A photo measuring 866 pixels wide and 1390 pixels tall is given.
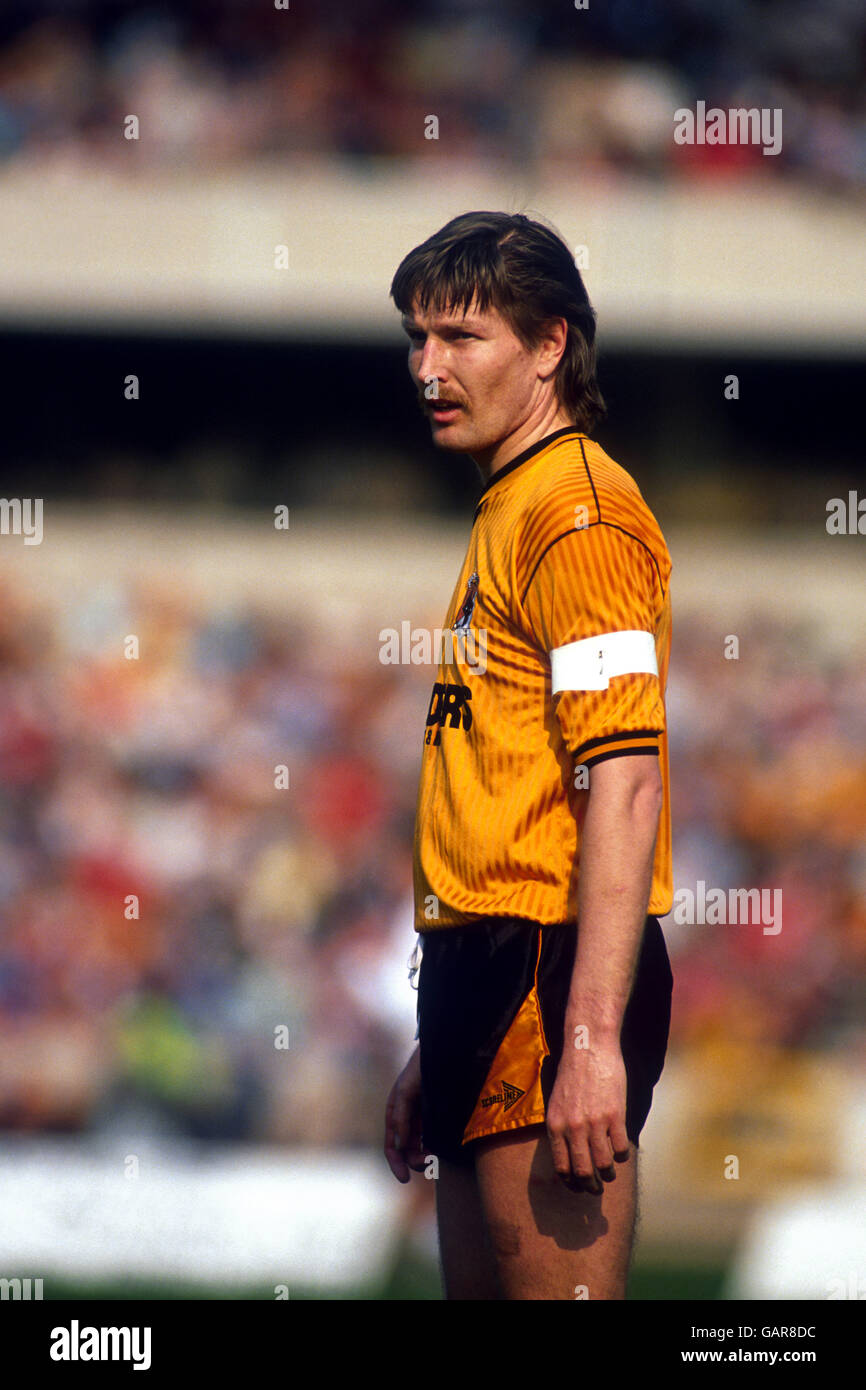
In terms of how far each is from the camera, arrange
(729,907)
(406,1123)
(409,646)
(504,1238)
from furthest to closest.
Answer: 1. (409,646)
2. (729,907)
3. (406,1123)
4. (504,1238)

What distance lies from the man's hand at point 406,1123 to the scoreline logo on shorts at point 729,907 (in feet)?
12.3

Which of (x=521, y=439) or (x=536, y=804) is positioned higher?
(x=521, y=439)

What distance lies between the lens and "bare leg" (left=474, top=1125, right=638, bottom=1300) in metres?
1.78

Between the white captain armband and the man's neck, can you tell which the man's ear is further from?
the white captain armband

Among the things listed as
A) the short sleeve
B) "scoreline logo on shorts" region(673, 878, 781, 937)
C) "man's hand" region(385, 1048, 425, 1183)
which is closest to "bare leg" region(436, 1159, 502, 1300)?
"man's hand" region(385, 1048, 425, 1183)

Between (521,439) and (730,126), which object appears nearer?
(521,439)

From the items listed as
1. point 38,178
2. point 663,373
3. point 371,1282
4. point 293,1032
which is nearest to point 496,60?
point 663,373

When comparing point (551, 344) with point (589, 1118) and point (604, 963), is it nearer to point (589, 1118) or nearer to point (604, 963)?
point (604, 963)

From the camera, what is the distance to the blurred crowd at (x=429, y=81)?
30.7 ft

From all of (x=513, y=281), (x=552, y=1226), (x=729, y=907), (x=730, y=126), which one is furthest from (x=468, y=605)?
A: (x=730, y=126)

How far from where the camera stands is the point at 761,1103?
16.5 feet

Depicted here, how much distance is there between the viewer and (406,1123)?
217cm

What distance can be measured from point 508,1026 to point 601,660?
0.46m
